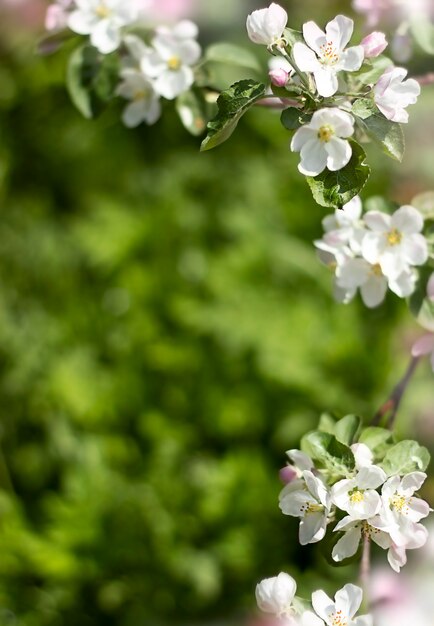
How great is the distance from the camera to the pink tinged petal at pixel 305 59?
0.81m

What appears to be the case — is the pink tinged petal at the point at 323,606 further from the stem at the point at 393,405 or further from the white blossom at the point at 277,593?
the stem at the point at 393,405

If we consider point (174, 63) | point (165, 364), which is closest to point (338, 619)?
point (174, 63)

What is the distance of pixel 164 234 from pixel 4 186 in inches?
19.1

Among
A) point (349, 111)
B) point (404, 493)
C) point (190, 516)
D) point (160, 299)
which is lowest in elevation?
point (190, 516)

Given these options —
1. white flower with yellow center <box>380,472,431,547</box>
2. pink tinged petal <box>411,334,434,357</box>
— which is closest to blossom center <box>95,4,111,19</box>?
pink tinged petal <box>411,334,434,357</box>

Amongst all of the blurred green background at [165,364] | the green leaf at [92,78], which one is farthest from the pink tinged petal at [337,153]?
the blurred green background at [165,364]

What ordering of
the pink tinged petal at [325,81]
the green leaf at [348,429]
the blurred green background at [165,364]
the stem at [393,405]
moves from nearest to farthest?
1. the pink tinged petal at [325,81]
2. the green leaf at [348,429]
3. the stem at [393,405]
4. the blurred green background at [165,364]

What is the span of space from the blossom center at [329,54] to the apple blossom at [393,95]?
5 cm

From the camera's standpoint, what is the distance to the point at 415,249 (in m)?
0.96

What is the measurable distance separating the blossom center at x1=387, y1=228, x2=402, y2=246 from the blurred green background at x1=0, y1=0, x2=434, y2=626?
609 millimetres

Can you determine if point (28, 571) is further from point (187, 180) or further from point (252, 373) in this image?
point (187, 180)

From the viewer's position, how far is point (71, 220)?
2.34 meters

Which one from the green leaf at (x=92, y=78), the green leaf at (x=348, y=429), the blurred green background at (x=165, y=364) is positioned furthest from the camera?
the blurred green background at (x=165, y=364)

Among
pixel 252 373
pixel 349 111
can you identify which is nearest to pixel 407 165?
pixel 252 373
